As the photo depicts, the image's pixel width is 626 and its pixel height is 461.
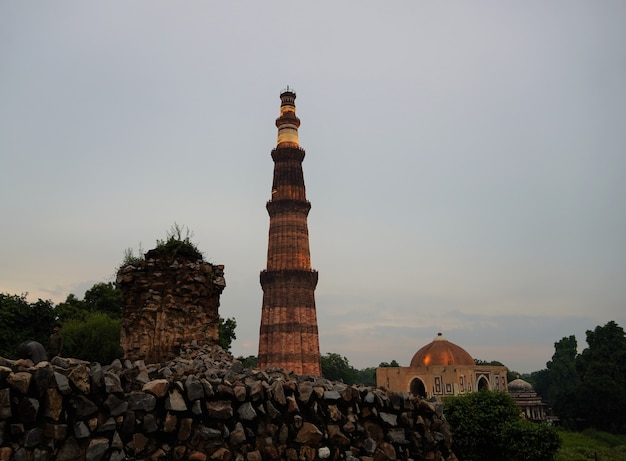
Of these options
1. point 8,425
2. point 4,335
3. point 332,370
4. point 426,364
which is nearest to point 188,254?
point 8,425

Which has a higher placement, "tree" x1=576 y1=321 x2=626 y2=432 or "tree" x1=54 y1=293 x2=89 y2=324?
"tree" x1=54 y1=293 x2=89 y2=324

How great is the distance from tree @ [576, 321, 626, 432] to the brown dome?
6870mm

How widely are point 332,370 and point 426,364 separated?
19689 millimetres

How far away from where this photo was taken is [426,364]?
3334 cm

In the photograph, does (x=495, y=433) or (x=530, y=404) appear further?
(x=530, y=404)

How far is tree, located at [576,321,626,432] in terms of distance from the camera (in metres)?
29.0

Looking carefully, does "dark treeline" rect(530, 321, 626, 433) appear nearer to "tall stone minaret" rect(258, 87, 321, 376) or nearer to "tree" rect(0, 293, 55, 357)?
"tall stone minaret" rect(258, 87, 321, 376)

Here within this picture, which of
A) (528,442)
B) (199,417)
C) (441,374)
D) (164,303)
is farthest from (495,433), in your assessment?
(441,374)

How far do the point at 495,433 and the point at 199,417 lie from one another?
35.3 feet

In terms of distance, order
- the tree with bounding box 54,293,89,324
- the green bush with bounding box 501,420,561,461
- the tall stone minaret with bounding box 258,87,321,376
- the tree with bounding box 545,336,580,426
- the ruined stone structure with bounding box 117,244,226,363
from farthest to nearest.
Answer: the tree with bounding box 545,336,580,426 < the tall stone minaret with bounding box 258,87,321,376 < the tree with bounding box 54,293,89,324 < the green bush with bounding box 501,420,561,461 < the ruined stone structure with bounding box 117,244,226,363

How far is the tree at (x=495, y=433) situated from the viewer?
1212 centimetres

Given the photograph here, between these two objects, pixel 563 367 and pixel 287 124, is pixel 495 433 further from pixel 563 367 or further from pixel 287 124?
pixel 563 367

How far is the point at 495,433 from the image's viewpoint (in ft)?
41.4

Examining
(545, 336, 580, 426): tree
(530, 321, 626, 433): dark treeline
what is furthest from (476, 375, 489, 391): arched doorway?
(545, 336, 580, 426): tree
